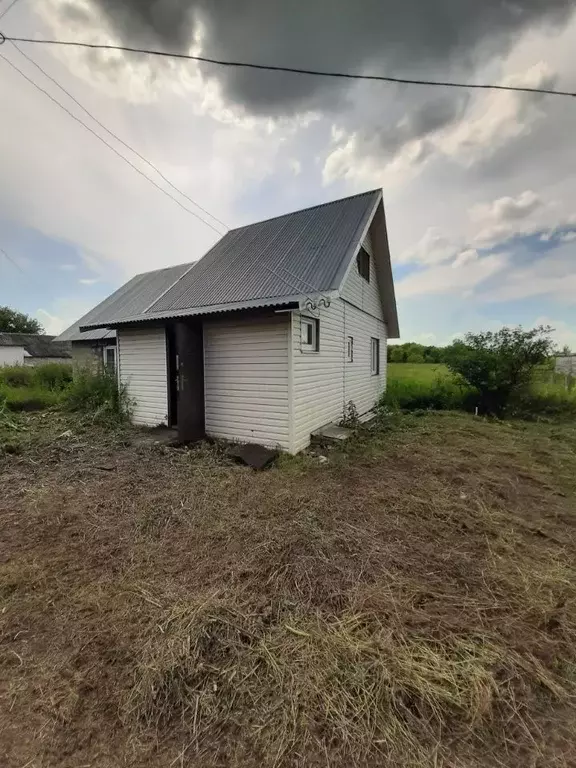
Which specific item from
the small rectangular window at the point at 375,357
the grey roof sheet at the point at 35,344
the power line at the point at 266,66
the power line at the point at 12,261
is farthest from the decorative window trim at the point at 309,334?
the grey roof sheet at the point at 35,344

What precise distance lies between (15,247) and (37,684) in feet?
51.7

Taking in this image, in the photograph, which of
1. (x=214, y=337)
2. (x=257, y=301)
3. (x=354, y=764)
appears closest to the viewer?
(x=354, y=764)

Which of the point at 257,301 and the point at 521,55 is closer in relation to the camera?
the point at 521,55

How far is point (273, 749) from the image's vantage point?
1.41 metres

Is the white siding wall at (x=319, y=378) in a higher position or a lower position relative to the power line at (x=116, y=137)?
lower

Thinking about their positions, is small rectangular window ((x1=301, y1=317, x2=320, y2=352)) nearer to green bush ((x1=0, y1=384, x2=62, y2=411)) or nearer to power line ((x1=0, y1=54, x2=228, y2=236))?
power line ((x1=0, y1=54, x2=228, y2=236))

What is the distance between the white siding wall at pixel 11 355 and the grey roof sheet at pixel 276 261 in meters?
29.5

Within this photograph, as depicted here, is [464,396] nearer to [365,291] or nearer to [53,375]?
[365,291]

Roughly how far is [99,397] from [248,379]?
5.03 metres

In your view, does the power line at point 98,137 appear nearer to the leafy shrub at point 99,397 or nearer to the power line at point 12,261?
the leafy shrub at point 99,397

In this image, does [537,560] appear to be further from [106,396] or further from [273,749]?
[106,396]

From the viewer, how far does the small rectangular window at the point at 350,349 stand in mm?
8345

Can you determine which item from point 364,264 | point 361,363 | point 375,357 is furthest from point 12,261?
point 375,357

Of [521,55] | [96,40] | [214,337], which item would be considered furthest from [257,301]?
[521,55]
